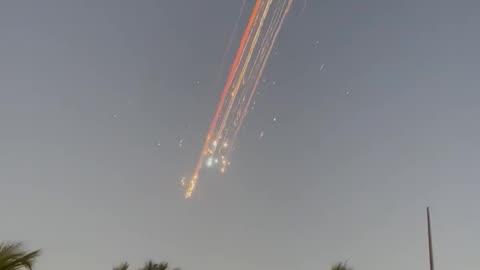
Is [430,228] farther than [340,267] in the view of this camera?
Yes

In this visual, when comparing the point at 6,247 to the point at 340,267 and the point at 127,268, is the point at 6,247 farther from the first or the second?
the point at 340,267

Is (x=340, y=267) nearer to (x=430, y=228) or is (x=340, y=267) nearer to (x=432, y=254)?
(x=432, y=254)

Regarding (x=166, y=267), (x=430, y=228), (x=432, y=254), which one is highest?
(x=430, y=228)

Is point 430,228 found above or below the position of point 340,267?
above

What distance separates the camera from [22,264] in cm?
862

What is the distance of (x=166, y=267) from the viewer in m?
28.0

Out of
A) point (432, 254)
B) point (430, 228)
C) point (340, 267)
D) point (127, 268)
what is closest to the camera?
point (127, 268)

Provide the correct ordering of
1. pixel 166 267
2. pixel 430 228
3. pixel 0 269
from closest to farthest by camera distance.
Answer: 1. pixel 0 269
2. pixel 166 267
3. pixel 430 228

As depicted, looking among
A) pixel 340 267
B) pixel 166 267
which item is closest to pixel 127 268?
pixel 166 267

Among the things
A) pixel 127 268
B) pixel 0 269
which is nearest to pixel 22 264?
pixel 0 269

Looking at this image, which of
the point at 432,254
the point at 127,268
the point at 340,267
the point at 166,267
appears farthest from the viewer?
the point at 432,254

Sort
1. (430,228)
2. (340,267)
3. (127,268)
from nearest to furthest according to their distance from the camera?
(127,268), (340,267), (430,228)

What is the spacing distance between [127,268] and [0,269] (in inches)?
603

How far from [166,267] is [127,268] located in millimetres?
5396
